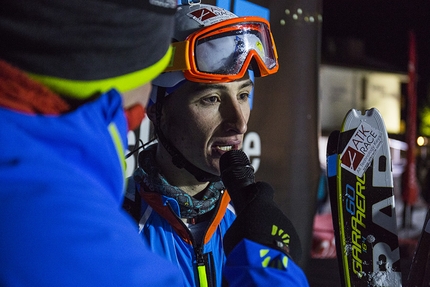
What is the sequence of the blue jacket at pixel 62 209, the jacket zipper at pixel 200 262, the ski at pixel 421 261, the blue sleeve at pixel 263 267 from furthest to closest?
the jacket zipper at pixel 200 262, the ski at pixel 421 261, the blue sleeve at pixel 263 267, the blue jacket at pixel 62 209

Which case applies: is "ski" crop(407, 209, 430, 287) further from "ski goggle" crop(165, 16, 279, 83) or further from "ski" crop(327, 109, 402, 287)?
"ski goggle" crop(165, 16, 279, 83)

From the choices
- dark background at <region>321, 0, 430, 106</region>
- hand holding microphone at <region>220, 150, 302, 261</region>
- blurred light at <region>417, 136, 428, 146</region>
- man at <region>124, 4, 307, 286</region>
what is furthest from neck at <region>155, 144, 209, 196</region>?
blurred light at <region>417, 136, 428, 146</region>

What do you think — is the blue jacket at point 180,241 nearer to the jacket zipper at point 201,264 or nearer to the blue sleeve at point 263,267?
the jacket zipper at point 201,264

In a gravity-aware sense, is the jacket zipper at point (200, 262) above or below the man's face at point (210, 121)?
below

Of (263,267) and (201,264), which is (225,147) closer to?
(201,264)

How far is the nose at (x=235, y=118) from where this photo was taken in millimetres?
1499

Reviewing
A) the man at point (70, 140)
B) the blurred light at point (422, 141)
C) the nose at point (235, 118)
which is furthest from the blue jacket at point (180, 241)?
the blurred light at point (422, 141)

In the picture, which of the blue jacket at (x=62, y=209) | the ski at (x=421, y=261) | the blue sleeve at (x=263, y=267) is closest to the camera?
the blue jacket at (x=62, y=209)

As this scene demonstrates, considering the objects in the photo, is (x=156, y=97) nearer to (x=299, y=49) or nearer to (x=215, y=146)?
(x=215, y=146)

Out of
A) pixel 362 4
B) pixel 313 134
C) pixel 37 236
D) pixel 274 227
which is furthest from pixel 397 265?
pixel 362 4

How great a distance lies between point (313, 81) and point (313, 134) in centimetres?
28

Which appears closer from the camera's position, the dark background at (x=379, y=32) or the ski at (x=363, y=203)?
the ski at (x=363, y=203)

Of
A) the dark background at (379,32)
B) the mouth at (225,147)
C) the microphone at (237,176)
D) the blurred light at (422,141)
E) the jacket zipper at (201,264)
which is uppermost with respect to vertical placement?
the dark background at (379,32)

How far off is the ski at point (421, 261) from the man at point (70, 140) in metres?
0.83
